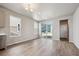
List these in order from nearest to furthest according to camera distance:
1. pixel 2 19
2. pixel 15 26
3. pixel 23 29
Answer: pixel 2 19, pixel 15 26, pixel 23 29

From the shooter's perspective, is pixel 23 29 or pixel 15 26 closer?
pixel 15 26

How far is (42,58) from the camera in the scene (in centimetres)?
252

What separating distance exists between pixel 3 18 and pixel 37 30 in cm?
160

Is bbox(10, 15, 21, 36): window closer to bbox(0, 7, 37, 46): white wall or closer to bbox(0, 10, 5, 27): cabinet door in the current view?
bbox(0, 7, 37, 46): white wall

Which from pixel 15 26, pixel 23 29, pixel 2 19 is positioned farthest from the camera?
pixel 23 29

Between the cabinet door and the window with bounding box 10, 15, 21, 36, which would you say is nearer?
the cabinet door

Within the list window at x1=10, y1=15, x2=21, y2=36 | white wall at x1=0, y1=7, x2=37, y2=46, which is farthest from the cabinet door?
window at x1=10, y1=15, x2=21, y2=36

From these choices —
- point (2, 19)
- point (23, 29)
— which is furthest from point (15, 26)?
point (2, 19)

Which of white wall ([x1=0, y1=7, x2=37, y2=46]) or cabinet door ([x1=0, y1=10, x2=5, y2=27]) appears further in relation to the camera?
white wall ([x1=0, y1=7, x2=37, y2=46])

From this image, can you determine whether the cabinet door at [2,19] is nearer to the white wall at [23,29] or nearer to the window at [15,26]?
the white wall at [23,29]

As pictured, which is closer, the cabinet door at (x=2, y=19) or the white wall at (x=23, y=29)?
the cabinet door at (x=2, y=19)

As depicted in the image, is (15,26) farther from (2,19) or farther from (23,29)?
(2,19)

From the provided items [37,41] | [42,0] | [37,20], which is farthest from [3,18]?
[42,0]

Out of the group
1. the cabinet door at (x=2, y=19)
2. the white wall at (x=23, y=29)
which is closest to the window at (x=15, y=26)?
the white wall at (x=23, y=29)
